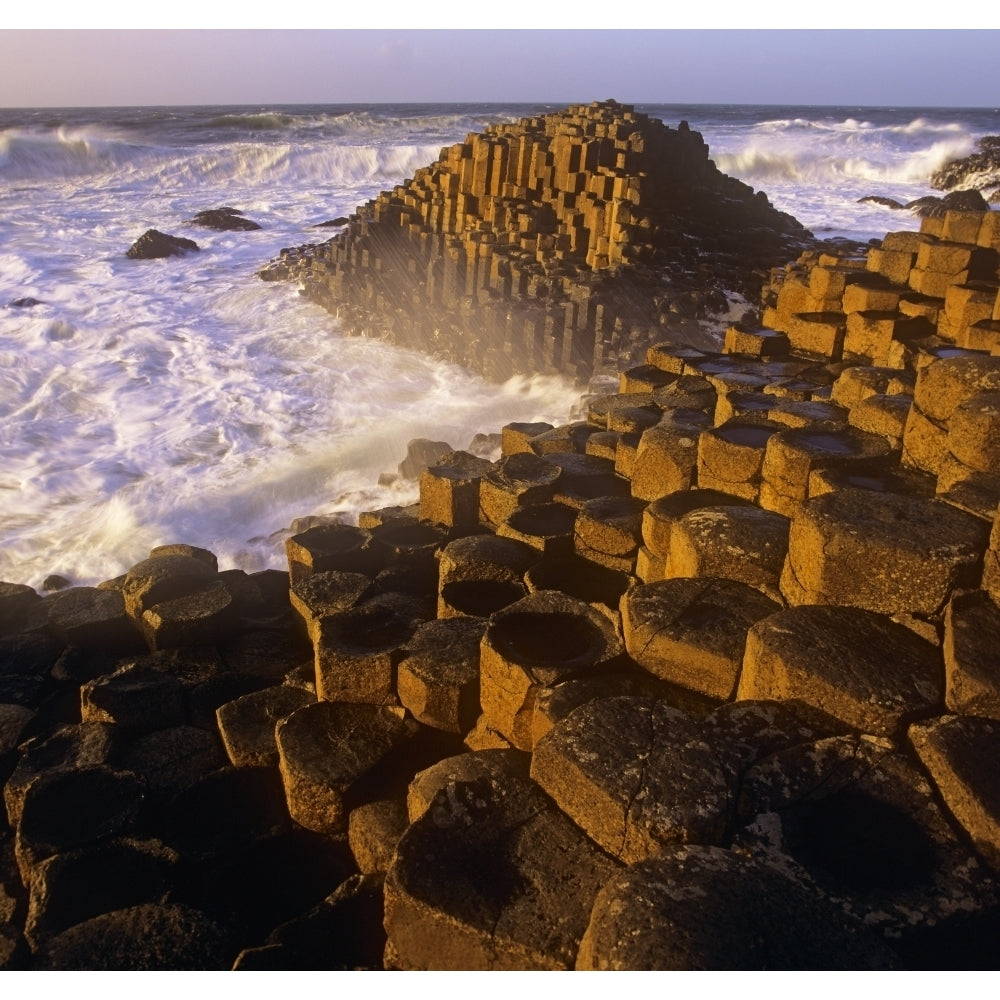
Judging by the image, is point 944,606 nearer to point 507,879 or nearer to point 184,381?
point 507,879

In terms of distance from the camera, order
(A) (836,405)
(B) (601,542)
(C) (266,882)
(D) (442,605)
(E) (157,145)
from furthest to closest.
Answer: (E) (157,145)
(A) (836,405)
(B) (601,542)
(D) (442,605)
(C) (266,882)

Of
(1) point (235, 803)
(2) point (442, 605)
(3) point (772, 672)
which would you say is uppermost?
(3) point (772, 672)

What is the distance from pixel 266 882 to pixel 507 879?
4.22ft

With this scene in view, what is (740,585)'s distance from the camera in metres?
3.67

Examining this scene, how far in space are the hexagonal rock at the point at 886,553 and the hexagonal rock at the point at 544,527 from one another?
1540 millimetres

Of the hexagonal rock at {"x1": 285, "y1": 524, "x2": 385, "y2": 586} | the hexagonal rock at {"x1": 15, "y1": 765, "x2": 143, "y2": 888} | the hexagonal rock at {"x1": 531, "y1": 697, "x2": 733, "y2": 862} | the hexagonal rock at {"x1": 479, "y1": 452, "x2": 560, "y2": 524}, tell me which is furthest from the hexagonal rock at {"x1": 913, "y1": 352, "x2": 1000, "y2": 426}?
the hexagonal rock at {"x1": 15, "y1": 765, "x2": 143, "y2": 888}

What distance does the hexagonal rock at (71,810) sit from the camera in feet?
11.0

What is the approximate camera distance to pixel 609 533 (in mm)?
4574

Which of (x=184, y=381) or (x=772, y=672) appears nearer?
(x=772, y=672)

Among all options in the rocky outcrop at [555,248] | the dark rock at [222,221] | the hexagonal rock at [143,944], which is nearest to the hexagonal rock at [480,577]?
the hexagonal rock at [143,944]

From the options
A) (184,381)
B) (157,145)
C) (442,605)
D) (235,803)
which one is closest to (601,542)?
(442,605)

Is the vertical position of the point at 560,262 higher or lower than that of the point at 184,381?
higher

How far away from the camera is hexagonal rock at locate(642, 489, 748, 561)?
421 centimetres

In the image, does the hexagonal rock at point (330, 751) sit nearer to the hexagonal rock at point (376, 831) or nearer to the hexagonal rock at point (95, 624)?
the hexagonal rock at point (376, 831)
